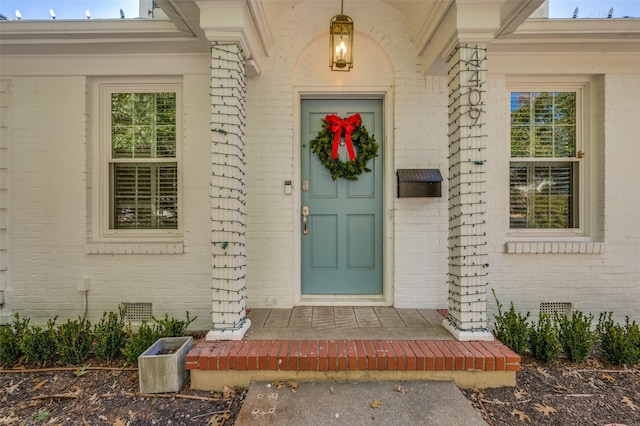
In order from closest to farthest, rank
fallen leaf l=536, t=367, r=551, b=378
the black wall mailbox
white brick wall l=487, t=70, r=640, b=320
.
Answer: fallen leaf l=536, t=367, r=551, b=378 → the black wall mailbox → white brick wall l=487, t=70, r=640, b=320

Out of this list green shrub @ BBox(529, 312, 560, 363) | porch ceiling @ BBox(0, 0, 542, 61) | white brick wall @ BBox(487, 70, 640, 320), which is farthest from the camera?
white brick wall @ BBox(487, 70, 640, 320)

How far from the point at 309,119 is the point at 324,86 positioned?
35 centimetres

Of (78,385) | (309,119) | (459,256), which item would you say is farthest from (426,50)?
(78,385)

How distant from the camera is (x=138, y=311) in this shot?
3.24 m

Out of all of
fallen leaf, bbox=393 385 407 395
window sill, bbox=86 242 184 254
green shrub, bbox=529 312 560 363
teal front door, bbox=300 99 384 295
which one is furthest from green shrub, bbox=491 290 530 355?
window sill, bbox=86 242 184 254

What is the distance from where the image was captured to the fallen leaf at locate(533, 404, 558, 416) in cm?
202

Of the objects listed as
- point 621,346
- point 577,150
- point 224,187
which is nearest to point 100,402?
point 224,187

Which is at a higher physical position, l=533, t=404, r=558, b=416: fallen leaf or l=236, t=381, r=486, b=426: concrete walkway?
l=236, t=381, r=486, b=426: concrete walkway

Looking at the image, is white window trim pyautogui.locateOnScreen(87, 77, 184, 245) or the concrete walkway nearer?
the concrete walkway

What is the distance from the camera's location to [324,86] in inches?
126

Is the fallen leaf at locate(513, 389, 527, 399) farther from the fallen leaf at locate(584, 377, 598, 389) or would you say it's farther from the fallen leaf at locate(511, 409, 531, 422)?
the fallen leaf at locate(584, 377, 598, 389)

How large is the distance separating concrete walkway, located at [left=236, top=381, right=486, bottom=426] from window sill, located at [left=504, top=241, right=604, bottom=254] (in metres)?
1.62

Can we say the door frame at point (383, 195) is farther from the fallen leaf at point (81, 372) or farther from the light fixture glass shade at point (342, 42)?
the fallen leaf at point (81, 372)

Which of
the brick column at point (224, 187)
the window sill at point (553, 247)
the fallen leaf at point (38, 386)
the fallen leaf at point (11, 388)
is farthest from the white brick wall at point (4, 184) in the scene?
the window sill at point (553, 247)
